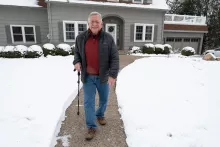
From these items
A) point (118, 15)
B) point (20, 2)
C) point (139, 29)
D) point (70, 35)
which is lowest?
point (70, 35)

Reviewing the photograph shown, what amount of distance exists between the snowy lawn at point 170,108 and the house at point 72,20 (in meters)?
7.81

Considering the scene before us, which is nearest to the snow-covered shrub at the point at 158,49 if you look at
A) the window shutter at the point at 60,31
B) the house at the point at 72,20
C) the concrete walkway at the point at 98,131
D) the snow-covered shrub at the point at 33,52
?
the house at the point at 72,20

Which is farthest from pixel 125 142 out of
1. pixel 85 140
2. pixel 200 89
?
pixel 200 89

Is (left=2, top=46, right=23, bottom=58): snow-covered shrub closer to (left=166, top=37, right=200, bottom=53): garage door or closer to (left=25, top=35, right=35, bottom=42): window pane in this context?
(left=25, top=35, right=35, bottom=42): window pane

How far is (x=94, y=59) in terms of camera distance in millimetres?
2750

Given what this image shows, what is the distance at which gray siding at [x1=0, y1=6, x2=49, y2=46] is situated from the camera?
1205cm

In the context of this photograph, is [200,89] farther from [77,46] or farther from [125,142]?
[77,46]

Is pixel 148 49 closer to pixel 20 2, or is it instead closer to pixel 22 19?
pixel 22 19

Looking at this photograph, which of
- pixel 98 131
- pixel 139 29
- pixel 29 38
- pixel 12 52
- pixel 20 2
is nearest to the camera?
pixel 98 131

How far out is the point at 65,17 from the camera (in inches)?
485

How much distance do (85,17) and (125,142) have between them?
1134 cm

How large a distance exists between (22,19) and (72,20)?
3.46 metres

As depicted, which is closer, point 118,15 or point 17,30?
point 17,30

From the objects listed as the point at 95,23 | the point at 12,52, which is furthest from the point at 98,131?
the point at 12,52
